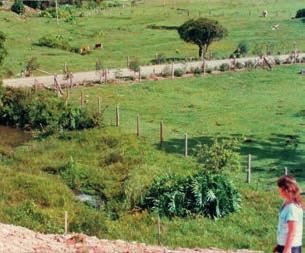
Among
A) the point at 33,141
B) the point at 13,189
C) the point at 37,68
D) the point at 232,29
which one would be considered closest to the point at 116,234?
the point at 13,189

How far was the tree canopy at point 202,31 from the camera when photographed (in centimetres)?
5106

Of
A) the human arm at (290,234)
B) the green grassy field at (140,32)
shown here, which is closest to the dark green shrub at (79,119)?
the green grassy field at (140,32)

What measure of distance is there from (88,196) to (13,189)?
2.27 metres

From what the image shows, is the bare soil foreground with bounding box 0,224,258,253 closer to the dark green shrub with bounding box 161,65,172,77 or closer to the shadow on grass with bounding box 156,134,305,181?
the shadow on grass with bounding box 156,134,305,181

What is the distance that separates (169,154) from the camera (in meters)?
27.4

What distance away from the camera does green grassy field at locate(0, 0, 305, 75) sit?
5378 centimetres

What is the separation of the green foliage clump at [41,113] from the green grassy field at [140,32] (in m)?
10.8

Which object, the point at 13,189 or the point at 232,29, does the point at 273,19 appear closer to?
the point at 232,29

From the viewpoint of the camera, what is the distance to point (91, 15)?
82.2 metres

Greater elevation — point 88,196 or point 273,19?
point 273,19

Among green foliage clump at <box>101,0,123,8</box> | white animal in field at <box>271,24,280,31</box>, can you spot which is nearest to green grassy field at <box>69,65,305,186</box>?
white animal in field at <box>271,24,280,31</box>

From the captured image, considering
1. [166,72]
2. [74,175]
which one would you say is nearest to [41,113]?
[74,175]

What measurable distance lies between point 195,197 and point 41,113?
15022 mm

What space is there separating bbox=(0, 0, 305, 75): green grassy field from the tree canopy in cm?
185
